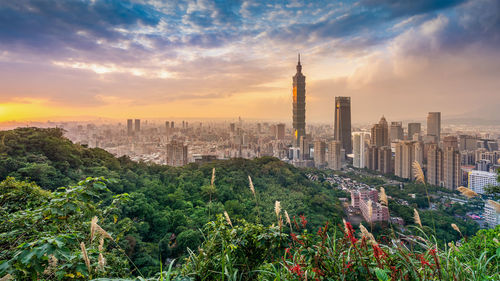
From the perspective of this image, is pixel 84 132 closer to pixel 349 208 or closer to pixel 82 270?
pixel 349 208

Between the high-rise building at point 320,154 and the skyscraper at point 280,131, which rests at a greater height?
the skyscraper at point 280,131

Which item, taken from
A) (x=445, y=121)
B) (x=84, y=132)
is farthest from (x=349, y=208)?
(x=445, y=121)

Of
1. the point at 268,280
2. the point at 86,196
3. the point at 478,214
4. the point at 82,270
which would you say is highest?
the point at 86,196

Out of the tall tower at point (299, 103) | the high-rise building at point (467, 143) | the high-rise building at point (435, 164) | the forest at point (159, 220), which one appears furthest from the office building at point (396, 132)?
the forest at point (159, 220)

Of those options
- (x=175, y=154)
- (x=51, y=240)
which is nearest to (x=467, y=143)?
(x=175, y=154)

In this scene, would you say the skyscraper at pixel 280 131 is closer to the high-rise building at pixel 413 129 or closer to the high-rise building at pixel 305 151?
the high-rise building at pixel 305 151

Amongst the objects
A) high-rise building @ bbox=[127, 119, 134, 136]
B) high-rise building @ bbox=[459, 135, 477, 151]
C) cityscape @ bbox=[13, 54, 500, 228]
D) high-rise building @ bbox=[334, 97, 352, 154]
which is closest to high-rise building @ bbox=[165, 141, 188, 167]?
cityscape @ bbox=[13, 54, 500, 228]
